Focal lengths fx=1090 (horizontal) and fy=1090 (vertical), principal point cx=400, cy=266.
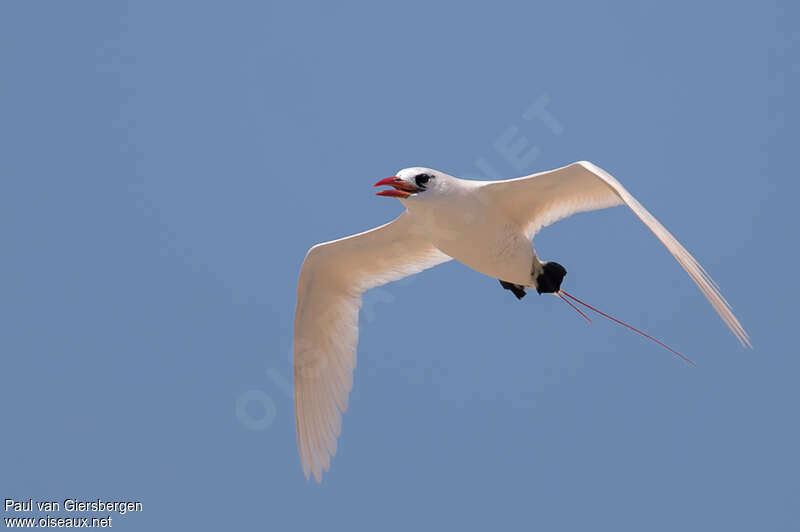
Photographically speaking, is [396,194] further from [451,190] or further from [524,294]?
[524,294]

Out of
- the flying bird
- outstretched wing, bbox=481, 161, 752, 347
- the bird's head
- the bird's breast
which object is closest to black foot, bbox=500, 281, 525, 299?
the flying bird

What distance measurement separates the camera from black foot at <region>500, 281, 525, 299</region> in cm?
1080

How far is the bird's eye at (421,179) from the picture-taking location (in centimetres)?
960

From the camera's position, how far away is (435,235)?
9977 mm

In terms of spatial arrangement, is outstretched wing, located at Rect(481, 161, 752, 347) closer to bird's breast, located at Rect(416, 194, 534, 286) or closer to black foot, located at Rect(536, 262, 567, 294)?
bird's breast, located at Rect(416, 194, 534, 286)

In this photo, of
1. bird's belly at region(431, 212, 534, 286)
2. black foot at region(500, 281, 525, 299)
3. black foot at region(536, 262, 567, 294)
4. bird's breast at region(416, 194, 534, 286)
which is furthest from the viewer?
black foot at region(500, 281, 525, 299)

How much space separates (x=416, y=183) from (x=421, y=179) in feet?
0.20

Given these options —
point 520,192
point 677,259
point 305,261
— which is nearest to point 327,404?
point 305,261

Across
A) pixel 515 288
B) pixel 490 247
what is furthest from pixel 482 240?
pixel 515 288

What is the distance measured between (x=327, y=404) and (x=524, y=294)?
2.36 metres

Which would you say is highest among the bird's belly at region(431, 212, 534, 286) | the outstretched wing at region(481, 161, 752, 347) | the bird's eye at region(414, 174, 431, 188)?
the bird's eye at region(414, 174, 431, 188)

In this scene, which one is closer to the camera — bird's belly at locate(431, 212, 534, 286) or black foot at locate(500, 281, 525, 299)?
bird's belly at locate(431, 212, 534, 286)

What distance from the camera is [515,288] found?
10.8 metres

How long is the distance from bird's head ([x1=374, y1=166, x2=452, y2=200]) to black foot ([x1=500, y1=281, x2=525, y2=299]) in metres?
1.56
